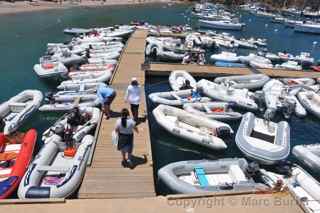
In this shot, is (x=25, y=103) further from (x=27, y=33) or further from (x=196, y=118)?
(x=27, y=33)

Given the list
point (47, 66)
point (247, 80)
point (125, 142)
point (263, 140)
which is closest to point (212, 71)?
point (247, 80)

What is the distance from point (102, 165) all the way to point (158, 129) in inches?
212

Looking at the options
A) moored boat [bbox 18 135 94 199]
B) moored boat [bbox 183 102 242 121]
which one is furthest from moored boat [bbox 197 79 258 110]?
moored boat [bbox 18 135 94 199]

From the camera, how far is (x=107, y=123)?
13523 mm

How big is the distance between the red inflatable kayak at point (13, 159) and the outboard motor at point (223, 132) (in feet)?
24.8

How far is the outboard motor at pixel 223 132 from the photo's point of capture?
47.2 feet

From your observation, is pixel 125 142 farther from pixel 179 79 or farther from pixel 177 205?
pixel 179 79

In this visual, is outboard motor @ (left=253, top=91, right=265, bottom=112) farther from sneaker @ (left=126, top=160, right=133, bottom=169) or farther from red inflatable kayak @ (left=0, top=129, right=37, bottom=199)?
red inflatable kayak @ (left=0, top=129, right=37, bottom=199)

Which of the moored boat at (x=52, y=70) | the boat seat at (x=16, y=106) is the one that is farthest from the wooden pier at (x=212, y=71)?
the boat seat at (x=16, y=106)

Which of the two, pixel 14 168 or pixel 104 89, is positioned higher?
pixel 104 89

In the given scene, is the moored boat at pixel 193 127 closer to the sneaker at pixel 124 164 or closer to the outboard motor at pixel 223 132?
the outboard motor at pixel 223 132

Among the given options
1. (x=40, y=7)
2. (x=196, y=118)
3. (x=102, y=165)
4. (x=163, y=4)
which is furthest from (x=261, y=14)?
(x=102, y=165)

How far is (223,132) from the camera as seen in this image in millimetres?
14375

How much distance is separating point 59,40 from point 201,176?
31.1 meters
